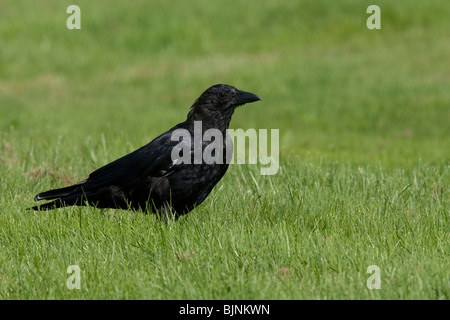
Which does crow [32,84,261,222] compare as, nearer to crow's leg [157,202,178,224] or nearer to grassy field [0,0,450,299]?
crow's leg [157,202,178,224]

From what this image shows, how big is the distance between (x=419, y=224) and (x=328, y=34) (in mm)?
15927

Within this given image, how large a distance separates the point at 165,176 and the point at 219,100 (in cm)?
76

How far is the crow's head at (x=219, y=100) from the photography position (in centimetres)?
522

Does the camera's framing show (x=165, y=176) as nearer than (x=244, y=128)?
Yes

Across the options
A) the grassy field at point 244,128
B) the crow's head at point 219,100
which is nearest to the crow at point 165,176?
the crow's head at point 219,100

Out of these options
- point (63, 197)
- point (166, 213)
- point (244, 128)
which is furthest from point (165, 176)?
point (244, 128)

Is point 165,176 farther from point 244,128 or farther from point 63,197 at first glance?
point 244,128

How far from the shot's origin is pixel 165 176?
5.01 m

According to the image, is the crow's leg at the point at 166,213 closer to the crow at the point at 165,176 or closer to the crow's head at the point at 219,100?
the crow at the point at 165,176

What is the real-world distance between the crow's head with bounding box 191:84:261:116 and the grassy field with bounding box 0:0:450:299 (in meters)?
0.84

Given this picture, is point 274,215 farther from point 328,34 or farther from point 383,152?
point 328,34

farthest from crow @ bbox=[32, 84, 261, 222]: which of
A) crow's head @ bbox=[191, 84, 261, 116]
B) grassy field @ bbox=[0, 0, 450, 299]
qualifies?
grassy field @ bbox=[0, 0, 450, 299]

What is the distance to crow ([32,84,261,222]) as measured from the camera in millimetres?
4934
